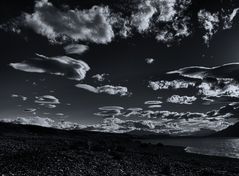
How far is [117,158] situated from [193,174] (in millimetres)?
9666

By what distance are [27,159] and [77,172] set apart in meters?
5.11

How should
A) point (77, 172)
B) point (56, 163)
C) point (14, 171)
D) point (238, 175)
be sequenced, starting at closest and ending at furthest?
point (14, 171), point (77, 172), point (56, 163), point (238, 175)

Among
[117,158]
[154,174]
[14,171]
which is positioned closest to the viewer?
[14,171]

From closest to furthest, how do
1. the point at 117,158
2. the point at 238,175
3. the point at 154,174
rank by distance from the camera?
the point at 154,174, the point at 238,175, the point at 117,158

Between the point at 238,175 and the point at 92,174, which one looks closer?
the point at 92,174

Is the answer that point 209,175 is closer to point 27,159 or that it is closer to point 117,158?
point 117,158

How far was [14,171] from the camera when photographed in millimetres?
15328

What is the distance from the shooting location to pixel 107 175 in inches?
719

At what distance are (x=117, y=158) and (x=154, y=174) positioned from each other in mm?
9367

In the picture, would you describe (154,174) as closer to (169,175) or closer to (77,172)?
(169,175)

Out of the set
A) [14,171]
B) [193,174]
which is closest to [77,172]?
[14,171]

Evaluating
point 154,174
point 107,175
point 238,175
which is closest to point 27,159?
point 107,175

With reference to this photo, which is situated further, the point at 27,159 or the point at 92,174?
the point at 27,159

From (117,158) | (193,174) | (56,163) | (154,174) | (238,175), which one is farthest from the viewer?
(117,158)
